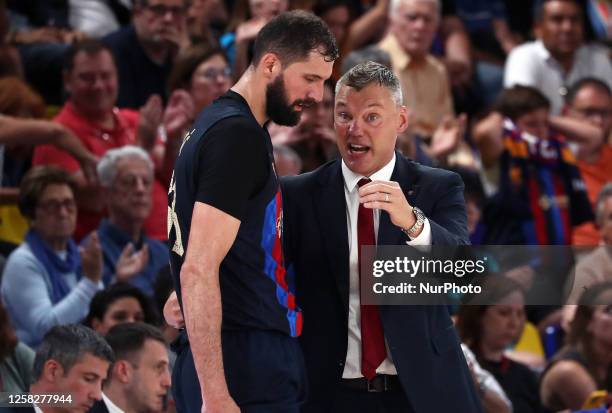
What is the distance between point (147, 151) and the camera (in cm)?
691

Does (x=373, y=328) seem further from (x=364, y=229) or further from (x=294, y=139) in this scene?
(x=294, y=139)

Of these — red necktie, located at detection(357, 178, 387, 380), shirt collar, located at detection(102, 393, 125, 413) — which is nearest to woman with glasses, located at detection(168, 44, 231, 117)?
shirt collar, located at detection(102, 393, 125, 413)

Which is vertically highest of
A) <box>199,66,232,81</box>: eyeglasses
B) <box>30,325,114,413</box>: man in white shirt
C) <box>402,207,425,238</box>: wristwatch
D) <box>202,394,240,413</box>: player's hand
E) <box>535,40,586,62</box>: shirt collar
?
<box>535,40,586,62</box>: shirt collar

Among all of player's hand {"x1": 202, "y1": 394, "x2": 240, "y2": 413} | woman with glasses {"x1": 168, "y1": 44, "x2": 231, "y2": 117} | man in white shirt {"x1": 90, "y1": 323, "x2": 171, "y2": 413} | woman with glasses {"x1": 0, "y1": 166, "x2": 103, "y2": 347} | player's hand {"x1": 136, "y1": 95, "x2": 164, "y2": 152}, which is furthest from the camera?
woman with glasses {"x1": 168, "y1": 44, "x2": 231, "y2": 117}

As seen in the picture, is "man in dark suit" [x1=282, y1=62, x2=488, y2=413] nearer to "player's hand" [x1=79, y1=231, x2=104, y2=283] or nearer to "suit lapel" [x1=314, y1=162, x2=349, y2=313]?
"suit lapel" [x1=314, y1=162, x2=349, y2=313]

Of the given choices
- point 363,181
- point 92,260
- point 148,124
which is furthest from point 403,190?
point 148,124

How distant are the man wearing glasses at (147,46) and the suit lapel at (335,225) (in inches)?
143

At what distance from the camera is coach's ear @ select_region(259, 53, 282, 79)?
11.7ft

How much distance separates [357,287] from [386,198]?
471 mm

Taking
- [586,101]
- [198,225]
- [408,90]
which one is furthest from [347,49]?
[198,225]

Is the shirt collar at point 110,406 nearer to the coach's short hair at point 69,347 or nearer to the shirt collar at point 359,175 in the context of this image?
the coach's short hair at point 69,347

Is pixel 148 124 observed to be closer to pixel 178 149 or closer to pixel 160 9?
pixel 178 149

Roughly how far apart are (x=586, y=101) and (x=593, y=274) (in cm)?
428

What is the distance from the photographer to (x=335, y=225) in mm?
3967
